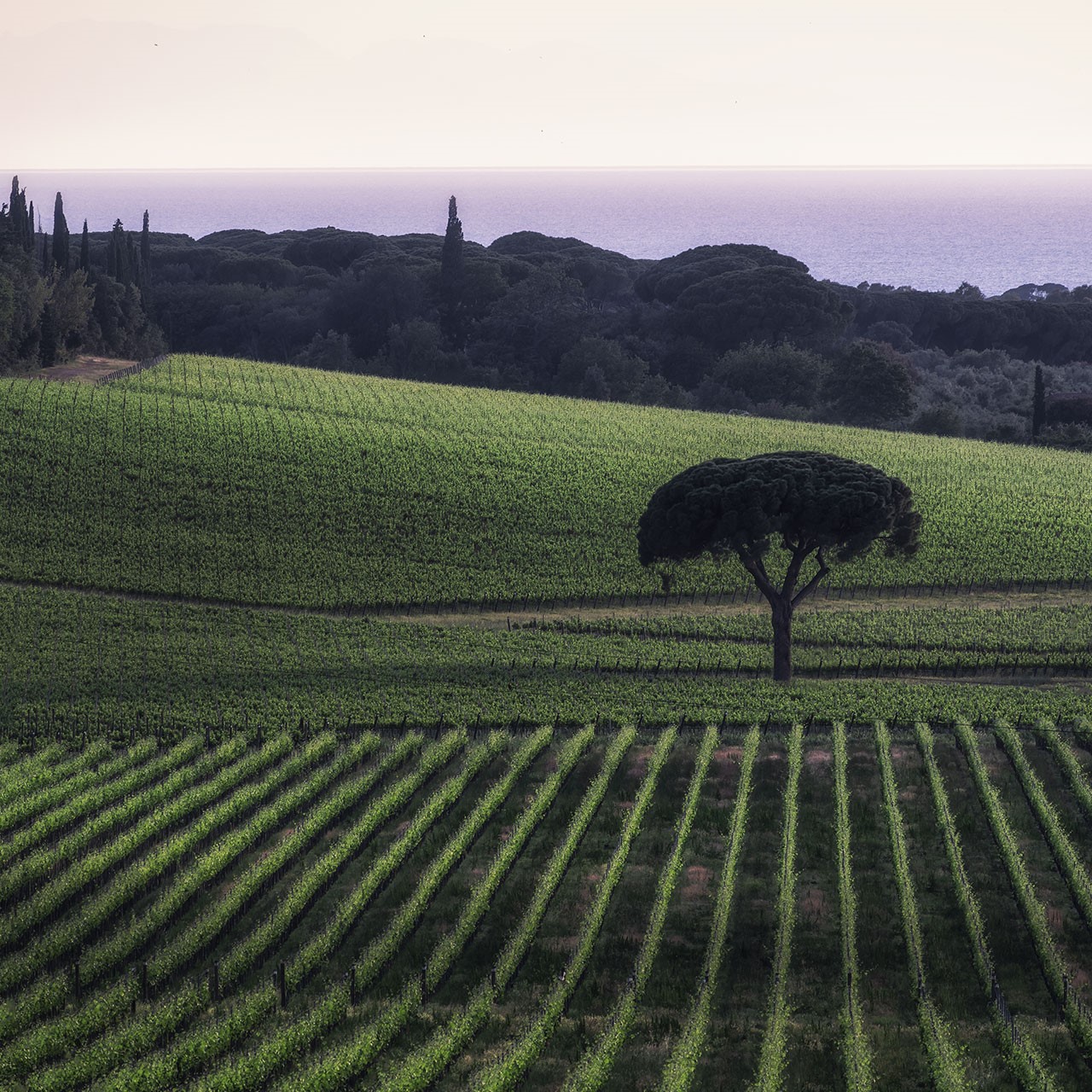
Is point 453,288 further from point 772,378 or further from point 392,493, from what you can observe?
point 392,493

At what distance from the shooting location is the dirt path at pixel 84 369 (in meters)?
80.7

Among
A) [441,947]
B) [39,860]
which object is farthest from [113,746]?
[441,947]

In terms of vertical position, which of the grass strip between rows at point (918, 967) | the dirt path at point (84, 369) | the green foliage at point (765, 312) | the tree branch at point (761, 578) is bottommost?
the grass strip between rows at point (918, 967)

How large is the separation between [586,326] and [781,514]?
7077 centimetres

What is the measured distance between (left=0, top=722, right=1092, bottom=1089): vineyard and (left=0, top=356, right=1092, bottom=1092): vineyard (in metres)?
0.09

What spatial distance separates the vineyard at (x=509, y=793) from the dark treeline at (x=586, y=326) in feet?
103

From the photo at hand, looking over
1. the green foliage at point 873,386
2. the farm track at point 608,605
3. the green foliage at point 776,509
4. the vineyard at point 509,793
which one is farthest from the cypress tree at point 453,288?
the green foliage at point 776,509

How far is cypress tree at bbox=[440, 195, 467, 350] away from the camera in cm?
11744

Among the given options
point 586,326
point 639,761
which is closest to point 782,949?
point 639,761

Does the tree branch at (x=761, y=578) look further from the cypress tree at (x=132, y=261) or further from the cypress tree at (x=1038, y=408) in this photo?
the cypress tree at (x=132, y=261)

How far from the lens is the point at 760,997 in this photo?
24.6 m

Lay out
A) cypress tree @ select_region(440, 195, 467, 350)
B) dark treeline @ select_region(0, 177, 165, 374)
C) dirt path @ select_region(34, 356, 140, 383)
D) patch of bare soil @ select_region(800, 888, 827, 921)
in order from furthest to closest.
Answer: cypress tree @ select_region(440, 195, 467, 350) → dark treeline @ select_region(0, 177, 165, 374) → dirt path @ select_region(34, 356, 140, 383) → patch of bare soil @ select_region(800, 888, 827, 921)

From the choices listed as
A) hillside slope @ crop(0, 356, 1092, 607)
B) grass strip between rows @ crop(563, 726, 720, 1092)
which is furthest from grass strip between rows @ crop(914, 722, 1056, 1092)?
hillside slope @ crop(0, 356, 1092, 607)

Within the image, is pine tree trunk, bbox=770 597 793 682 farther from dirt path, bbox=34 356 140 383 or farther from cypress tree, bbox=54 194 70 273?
cypress tree, bbox=54 194 70 273
